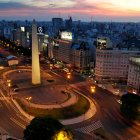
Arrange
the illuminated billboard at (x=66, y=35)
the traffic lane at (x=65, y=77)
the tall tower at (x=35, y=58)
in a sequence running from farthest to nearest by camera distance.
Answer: the illuminated billboard at (x=66, y=35)
the traffic lane at (x=65, y=77)
the tall tower at (x=35, y=58)

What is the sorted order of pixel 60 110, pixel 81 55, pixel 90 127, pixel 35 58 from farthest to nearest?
pixel 81 55 → pixel 35 58 → pixel 60 110 → pixel 90 127

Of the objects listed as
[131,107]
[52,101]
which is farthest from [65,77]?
[131,107]

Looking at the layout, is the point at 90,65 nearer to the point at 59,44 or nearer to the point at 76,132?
the point at 59,44

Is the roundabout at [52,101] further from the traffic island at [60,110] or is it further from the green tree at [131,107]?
the green tree at [131,107]

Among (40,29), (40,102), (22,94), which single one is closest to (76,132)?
(40,102)

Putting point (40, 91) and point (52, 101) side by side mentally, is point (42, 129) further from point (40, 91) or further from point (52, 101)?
point (40, 91)

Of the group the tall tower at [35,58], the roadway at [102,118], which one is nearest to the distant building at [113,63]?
the roadway at [102,118]

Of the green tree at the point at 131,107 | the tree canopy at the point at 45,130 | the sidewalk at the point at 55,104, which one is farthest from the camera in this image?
the sidewalk at the point at 55,104

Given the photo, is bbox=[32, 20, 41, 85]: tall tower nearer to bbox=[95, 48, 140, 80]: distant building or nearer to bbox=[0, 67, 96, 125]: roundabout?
bbox=[0, 67, 96, 125]: roundabout
